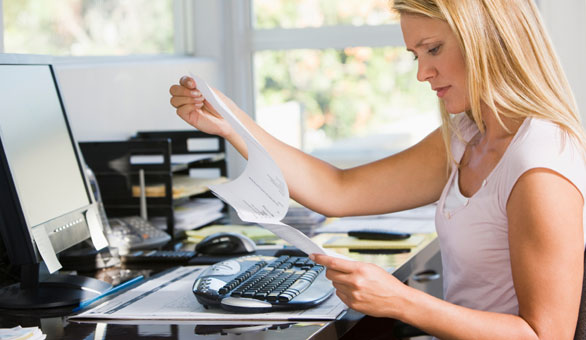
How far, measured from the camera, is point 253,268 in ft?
4.91

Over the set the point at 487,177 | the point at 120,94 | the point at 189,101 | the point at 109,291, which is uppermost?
the point at 189,101

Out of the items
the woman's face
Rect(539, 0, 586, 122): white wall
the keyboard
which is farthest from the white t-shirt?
Rect(539, 0, 586, 122): white wall

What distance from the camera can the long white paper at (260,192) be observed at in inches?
45.0

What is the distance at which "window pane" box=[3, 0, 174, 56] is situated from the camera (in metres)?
2.05

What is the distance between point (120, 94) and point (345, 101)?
997mm

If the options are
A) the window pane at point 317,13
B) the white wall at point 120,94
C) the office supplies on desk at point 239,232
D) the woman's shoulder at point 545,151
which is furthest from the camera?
the window pane at point 317,13

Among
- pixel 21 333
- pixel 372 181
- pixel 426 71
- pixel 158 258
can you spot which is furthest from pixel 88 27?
pixel 21 333

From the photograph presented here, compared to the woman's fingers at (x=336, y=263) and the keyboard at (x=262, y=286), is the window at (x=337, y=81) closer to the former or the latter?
the keyboard at (x=262, y=286)

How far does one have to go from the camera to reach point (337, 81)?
313 cm

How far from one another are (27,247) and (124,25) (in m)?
1.46

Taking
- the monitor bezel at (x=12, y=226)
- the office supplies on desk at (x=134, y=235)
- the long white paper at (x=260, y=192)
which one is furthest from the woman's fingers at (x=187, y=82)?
the office supplies on desk at (x=134, y=235)

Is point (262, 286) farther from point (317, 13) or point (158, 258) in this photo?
point (317, 13)

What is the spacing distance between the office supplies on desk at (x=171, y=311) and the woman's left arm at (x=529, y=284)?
0.32ft

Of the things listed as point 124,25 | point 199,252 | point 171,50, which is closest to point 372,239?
point 199,252
